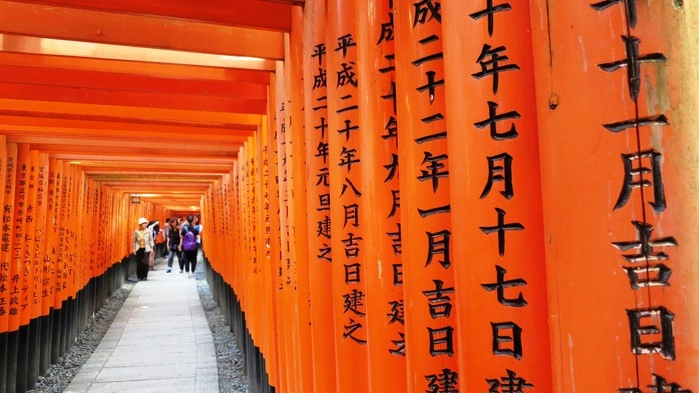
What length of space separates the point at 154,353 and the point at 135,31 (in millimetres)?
5493

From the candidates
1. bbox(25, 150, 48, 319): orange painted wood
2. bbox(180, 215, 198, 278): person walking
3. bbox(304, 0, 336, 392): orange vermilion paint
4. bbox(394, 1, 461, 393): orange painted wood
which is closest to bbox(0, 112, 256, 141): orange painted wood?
bbox(25, 150, 48, 319): orange painted wood

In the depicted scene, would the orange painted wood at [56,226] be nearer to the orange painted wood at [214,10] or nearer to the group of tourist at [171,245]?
the orange painted wood at [214,10]

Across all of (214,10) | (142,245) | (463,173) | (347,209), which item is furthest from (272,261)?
(142,245)

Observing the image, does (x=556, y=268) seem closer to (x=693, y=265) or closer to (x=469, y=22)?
(x=693, y=265)

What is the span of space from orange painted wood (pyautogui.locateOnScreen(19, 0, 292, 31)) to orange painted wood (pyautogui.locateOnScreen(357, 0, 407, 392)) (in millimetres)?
1458

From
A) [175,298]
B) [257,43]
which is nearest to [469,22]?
[257,43]

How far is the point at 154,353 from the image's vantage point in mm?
7227

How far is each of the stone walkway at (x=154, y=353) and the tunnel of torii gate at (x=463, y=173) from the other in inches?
116

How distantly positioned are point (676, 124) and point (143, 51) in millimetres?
3298

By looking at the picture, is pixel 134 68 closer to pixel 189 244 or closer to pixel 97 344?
pixel 97 344

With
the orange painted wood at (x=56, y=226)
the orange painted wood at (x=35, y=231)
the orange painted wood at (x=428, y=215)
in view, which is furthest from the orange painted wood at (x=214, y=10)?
the orange painted wood at (x=56, y=226)

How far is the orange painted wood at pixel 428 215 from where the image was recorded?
129cm

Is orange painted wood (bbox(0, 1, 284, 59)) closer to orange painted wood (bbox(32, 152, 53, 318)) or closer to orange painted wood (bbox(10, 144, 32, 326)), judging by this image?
orange painted wood (bbox(10, 144, 32, 326))

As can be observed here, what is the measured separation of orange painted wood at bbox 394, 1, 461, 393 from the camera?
1291 mm
